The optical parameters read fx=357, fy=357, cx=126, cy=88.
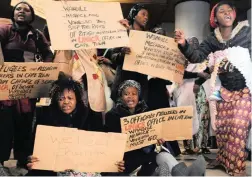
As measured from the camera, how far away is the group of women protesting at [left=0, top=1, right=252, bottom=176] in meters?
2.55

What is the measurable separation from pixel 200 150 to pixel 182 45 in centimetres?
185

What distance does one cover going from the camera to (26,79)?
2555 millimetres

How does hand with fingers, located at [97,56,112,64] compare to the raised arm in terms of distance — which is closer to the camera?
the raised arm

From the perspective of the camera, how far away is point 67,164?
224 cm

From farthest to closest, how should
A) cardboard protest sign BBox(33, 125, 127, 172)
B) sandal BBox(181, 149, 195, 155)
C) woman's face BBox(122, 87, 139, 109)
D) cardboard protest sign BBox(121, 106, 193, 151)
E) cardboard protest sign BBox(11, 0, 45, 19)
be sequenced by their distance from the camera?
sandal BBox(181, 149, 195, 155)
cardboard protest sign BBox(11, 0, 45, 19)
woman's face BBox(122, 87, 139, 109)
cardboard protest sign BBox(121, 106, 193, 151)
cardboard protest sign BBox(33, 125, 127, 172)

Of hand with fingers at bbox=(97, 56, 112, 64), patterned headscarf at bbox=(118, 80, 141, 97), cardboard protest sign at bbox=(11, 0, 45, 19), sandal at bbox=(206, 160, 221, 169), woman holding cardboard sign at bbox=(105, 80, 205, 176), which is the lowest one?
sandal at bbox=(206, 160, 221, 169)

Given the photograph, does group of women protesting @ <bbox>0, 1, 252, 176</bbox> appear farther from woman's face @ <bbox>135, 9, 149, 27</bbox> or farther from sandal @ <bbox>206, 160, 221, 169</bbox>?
sandal @ <bbox>206, 160, 221, 169</bbox>

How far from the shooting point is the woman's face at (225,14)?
9.12 feet

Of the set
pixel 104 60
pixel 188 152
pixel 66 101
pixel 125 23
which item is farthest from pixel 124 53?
pixel 188 152

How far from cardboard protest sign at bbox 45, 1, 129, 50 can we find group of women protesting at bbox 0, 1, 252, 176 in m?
0.10

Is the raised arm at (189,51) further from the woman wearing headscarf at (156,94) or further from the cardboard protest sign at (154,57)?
the woman wearing headscarf at (156,94)

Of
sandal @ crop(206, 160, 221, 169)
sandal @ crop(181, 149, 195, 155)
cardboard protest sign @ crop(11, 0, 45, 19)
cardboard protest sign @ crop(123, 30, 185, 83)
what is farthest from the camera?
sandal @ crop(181, 149, 195, 155)

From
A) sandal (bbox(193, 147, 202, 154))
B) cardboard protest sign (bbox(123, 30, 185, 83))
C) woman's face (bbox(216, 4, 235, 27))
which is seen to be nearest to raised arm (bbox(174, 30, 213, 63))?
cardboard protest sign (bbox(123, 30, 185, 83))

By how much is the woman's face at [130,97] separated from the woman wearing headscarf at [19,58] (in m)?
0.70
